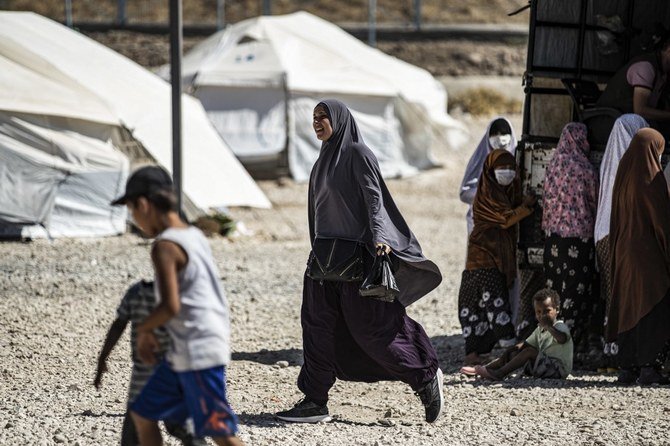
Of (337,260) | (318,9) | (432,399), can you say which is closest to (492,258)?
(432,399)

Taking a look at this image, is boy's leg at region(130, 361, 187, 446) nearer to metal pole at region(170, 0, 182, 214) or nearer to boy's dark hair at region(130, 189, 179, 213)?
boy's dark hair at region(130, 189, 179, 213)

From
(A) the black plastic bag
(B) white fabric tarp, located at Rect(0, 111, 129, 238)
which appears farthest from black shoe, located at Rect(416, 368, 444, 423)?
(B) white fabric tarp, located at Rect(0, 111, 129, 238)

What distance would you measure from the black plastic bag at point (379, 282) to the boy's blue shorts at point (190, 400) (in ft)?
4.86

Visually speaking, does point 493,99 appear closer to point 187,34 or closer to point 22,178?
point 187,34

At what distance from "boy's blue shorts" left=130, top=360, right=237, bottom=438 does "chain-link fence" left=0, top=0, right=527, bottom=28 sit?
935 inches

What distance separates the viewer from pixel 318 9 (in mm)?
29844

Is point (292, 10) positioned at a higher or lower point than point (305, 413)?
lower

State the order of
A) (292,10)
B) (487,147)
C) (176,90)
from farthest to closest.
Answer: (292,10)
(176,90)
(487,147)

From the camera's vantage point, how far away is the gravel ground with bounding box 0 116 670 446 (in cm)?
494

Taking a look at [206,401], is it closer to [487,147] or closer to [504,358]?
[504,358]

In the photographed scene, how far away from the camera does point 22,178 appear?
1175cm

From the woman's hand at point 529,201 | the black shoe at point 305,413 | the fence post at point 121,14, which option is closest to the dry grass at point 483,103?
the fence post at point 121,14

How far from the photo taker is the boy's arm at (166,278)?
3.41m

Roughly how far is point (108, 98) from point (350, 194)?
829cm
